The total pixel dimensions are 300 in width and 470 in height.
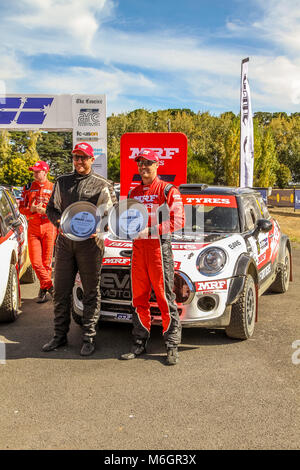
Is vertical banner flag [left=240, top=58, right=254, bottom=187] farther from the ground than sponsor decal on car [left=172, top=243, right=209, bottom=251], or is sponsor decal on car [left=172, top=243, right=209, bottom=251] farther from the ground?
vertical banner flag [left=240, top=58, right=254, bottom=187]

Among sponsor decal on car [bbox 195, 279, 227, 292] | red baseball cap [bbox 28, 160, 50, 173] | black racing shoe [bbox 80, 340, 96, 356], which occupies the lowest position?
black racing shoe [bbox 80, 340, 96, 356]

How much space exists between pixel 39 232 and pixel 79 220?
2157mm

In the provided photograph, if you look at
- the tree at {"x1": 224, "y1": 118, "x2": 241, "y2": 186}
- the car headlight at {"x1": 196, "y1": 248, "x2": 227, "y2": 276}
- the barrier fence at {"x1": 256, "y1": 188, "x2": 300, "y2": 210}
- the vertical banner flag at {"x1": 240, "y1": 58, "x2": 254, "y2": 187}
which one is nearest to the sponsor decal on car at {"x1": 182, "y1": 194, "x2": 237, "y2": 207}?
the car headlight at {"x1": 196, "y1": 248, "x2": 227, "y2": 276}

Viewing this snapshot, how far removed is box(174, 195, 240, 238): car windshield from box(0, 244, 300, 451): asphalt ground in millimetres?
1153

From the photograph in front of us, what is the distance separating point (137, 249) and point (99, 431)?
1.70 m

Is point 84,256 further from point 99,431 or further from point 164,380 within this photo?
point 99,431

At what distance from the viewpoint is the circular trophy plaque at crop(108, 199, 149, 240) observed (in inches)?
165

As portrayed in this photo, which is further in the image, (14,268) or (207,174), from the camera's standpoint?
(207,174)

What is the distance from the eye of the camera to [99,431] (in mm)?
3029

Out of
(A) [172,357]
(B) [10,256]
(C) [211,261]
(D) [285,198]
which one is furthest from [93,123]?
(D) [285,198]

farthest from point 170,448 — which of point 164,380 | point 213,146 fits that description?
point 213,146

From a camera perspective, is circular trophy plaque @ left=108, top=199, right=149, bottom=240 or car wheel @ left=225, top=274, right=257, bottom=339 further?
car wheel @ left=225, top=274, right=257, bottom=339

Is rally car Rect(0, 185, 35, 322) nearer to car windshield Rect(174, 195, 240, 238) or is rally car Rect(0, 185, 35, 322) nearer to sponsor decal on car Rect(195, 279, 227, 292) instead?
car windshield Rect(174, 195, 240, 238)
